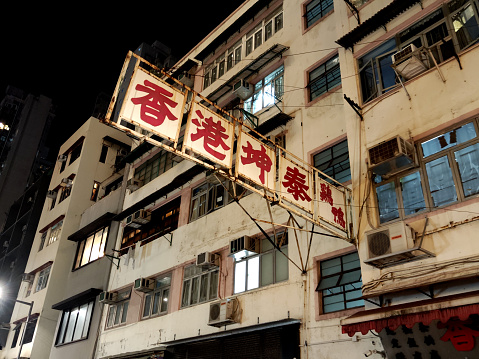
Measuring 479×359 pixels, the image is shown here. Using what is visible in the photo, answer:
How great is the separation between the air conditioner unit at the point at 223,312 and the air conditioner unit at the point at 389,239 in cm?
568

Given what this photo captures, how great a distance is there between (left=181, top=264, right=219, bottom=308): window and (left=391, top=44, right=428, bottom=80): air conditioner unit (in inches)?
355

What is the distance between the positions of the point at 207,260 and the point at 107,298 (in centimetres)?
717

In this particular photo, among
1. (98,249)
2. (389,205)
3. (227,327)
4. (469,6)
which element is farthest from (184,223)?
(469,6)

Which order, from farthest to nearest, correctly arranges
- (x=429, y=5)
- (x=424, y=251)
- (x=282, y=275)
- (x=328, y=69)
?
(x=328, y=69)
(x=282, y=275)
(x=429, y=5)
(x=424, y=251)

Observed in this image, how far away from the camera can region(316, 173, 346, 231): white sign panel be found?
905 centimetres

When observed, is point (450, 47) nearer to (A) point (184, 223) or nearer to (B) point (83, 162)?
(A) point (184, 223)

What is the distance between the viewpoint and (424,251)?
7480 mm

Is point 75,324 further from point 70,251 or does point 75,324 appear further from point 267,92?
point 267,92

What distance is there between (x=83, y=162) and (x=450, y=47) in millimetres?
23845

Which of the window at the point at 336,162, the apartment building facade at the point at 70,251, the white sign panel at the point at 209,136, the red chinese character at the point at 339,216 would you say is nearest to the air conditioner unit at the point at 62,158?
the apartment building facade at the point at 70,251

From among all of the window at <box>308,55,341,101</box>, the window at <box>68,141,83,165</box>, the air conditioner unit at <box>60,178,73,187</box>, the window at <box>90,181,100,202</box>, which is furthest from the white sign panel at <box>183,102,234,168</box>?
the window at <box>68,141,83,165</box>

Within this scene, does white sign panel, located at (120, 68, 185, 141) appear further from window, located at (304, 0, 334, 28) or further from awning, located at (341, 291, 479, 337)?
window, located at (304, 0, 334, 28)

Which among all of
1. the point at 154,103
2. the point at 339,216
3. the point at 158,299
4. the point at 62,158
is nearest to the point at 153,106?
the point at 154,103

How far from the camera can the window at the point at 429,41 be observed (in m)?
9.00
